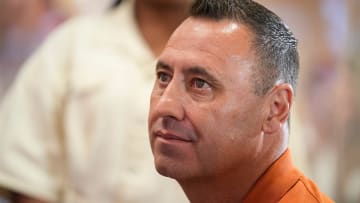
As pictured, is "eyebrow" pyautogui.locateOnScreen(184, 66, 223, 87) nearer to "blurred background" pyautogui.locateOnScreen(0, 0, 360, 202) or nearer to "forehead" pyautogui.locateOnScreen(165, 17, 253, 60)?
"forehead" pyautogui.locateOnScreen(165, 17, 253, 60)

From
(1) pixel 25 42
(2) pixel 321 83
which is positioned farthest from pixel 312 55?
(1) pixel 25 42

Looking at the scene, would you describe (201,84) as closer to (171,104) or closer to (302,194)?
(171,104)

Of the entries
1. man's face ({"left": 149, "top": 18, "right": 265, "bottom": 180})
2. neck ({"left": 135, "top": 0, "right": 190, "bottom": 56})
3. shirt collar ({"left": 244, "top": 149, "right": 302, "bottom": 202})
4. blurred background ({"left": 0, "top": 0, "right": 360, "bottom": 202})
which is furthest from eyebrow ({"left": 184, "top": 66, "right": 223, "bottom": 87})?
blurred background ({"left": 0, "top": 0, "right": 360, "bottom": 202})

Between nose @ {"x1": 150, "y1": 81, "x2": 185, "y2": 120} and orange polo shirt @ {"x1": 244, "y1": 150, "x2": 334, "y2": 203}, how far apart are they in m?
0.12

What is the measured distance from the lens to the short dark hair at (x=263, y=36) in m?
0.91

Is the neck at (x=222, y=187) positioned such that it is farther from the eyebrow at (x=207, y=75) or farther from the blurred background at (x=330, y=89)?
the blurred background at (x=330, y=89)

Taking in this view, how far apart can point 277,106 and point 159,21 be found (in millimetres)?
514

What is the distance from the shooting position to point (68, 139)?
1345mm

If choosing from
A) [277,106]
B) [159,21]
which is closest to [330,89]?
[159,21]

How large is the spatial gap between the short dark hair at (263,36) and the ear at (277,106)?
0.03 ft

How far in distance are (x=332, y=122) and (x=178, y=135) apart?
1.09 meters

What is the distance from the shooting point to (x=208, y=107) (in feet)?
2.93

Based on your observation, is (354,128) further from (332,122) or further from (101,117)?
(101,117)

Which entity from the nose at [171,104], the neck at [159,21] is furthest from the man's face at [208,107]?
the neck at [159,21]
